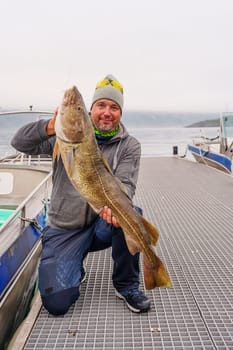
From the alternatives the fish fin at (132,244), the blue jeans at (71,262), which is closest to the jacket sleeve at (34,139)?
the blue jeans at (71,262)

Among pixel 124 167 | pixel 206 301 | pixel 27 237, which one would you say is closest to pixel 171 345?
pixel 206 301

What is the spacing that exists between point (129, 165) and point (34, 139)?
79cm

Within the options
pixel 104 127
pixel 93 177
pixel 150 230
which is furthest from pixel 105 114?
pixel 150 230

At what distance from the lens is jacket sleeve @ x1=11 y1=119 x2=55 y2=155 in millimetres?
2748

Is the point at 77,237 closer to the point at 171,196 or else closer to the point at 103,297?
the point at 103,297

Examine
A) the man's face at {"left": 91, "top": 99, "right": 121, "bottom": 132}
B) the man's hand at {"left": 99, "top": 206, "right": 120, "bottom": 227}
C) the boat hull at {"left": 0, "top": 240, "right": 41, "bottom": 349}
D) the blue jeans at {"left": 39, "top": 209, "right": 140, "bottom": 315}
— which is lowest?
the boat hull at {"left": 0, "top": 240, "right": 41, "bottom": 349}

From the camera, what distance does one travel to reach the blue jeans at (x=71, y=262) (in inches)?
113

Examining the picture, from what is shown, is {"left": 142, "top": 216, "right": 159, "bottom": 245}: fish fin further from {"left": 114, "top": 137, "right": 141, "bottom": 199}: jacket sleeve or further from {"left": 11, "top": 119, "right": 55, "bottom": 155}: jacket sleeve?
{"left": 11, "top": 119, "right": 55, "bottom": 155}: jacket sleeve

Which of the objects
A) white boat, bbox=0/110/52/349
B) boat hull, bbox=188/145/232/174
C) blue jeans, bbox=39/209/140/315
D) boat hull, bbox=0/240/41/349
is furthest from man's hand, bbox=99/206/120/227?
boat hull, bbox=188/145/232/174

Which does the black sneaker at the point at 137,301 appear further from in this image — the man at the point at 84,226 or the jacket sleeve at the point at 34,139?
the jacket sleeve at the point at 34,139

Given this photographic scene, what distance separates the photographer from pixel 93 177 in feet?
8.15

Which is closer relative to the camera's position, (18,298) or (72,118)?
(72,118)

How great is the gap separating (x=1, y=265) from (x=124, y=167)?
1.30 m

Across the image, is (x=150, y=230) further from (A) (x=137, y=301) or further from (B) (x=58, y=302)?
(B) (x=58, y=302)
